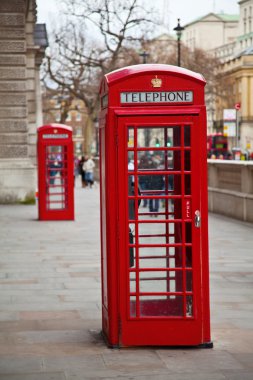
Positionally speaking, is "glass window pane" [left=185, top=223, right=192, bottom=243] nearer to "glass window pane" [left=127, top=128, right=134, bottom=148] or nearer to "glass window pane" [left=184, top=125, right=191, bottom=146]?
"glass window pane" [left=184, top=125, right=191, bottom=146]

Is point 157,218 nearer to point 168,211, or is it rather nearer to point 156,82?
point 168,211

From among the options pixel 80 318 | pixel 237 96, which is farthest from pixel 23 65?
pixel 237 96

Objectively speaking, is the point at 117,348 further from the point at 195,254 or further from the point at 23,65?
the point at 23,65

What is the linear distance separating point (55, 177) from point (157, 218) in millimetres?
16013

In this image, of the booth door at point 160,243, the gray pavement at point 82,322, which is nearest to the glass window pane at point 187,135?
the booth door at point 160,243

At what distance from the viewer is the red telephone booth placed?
79.6 feet

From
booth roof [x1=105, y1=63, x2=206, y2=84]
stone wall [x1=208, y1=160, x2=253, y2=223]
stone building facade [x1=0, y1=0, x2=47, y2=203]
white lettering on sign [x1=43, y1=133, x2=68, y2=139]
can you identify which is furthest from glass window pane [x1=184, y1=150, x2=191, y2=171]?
stone building facade [x1=0, y1=0, x2=47, y2=203]

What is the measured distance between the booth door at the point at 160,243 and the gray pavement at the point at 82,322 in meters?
0.23

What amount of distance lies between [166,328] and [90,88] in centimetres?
5804

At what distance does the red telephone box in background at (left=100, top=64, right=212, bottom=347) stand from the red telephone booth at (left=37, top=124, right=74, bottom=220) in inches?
605

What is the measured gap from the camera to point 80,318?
1024cm

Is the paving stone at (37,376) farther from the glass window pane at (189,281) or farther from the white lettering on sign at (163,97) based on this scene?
the white lettering on sign at (163,97)

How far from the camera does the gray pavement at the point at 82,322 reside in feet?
25.9

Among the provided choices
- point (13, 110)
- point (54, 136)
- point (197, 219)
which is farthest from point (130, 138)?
point (13, 110)
